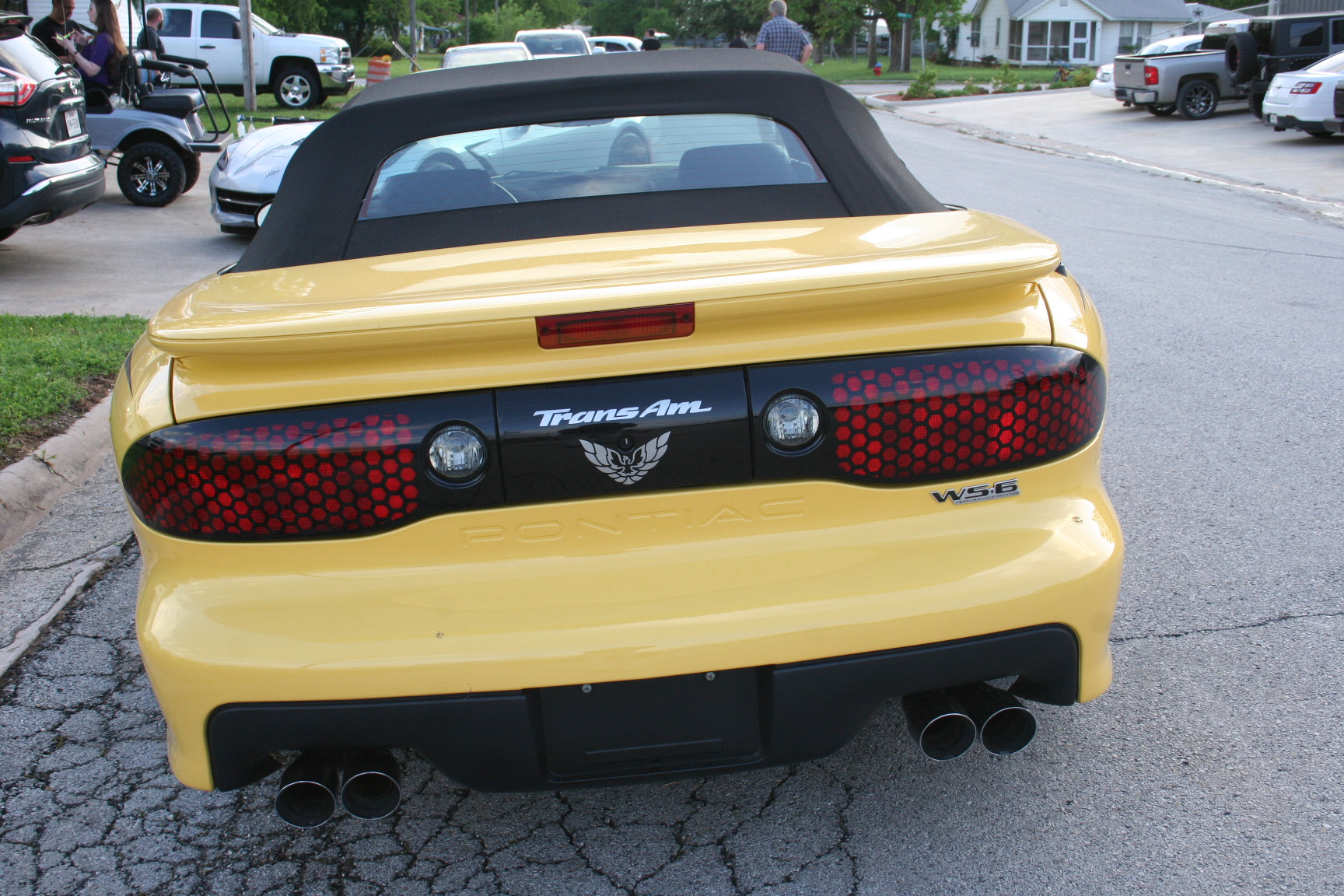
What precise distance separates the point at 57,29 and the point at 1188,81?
19823mm

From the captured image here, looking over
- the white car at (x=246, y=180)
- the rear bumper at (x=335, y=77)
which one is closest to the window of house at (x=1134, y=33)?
the rear bumper at (x=335, y=77)

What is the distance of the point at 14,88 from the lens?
7582mm

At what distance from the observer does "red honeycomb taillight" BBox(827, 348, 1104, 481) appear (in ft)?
6.62

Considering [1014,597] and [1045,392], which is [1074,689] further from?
[1045,392]

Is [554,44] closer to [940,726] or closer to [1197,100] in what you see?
[1197,100]

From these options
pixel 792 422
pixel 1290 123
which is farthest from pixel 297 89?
pixel 792 422

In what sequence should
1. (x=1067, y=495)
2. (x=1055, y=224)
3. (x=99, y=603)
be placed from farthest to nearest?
(x=1055, y=224) < (x=99, y=603) < (x=1067, y=495)

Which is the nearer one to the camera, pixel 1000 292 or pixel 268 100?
pixel 1000 292

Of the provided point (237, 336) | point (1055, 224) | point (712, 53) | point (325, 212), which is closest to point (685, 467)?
point (237, 336)

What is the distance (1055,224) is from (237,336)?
32.0ft

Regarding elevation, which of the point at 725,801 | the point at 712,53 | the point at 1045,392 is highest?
the point at 712,53

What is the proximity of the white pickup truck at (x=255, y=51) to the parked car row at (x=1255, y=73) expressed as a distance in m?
17.1

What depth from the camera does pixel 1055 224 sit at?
34.2 feet

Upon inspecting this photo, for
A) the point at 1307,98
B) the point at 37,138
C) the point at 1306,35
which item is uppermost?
the point at 1306,35
